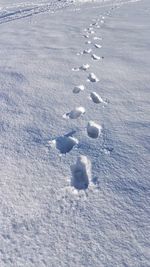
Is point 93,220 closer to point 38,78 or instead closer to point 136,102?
point 136,102

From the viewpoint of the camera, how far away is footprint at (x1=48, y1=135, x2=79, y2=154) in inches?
91.7

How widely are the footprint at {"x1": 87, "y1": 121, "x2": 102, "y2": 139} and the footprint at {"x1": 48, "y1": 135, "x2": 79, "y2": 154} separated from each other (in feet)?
0.40

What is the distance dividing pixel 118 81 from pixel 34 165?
57.7 inches

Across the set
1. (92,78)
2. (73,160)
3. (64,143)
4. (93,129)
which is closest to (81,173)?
(73,160)

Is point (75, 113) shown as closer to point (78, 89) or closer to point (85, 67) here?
point (78, 89)

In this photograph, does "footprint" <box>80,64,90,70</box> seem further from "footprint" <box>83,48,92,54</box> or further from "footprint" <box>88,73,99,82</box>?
"footprint" <box>83,48,92,54</box>

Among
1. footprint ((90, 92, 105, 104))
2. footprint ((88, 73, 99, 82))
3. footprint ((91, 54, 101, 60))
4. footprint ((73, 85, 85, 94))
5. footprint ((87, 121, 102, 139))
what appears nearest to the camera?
footprint ((87, 121, 102, 139))

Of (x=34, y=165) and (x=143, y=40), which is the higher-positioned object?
(x=34, y=165)

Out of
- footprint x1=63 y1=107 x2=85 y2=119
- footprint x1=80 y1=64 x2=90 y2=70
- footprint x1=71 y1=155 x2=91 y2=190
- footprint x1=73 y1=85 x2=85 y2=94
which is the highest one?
footprint x1=71 y1=155 x2=91 y2=190

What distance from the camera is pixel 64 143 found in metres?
2.40

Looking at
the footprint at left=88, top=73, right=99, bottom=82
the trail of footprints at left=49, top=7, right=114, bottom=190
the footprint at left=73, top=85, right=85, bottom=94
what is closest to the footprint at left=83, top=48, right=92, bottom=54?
the trail of footprints at left=49, top=7, right=114, bottom=190

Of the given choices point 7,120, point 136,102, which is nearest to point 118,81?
point 136,102

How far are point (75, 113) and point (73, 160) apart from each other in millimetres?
633

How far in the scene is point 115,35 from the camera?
5352 millimetres
